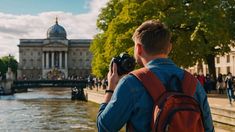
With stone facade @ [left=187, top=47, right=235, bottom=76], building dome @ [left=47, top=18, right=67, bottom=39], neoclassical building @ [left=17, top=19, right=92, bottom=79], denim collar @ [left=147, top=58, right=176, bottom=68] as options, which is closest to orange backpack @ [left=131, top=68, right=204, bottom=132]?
denim collar @ [left=147, top=58, right=176, bottom=68]

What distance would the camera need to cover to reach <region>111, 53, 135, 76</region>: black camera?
441 cm

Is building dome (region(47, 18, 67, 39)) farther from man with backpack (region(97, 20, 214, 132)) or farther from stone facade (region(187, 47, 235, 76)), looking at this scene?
man with backpack (region(97, 20, 214, 132))

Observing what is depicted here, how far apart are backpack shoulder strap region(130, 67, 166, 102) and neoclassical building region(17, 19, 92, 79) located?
181m

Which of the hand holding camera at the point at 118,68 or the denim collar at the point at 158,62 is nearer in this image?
the denim collar at the point at 158,62

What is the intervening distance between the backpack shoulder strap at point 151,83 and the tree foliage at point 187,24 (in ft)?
106

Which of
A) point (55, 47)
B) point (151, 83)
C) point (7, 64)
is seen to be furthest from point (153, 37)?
point (7, 64)

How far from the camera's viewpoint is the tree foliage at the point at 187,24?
36.3 m

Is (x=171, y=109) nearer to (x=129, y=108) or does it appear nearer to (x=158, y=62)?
(x=129, y=108)

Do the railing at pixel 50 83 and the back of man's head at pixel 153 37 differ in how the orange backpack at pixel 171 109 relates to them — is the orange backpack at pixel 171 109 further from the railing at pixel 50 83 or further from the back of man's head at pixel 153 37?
the railing at pixel 50 83

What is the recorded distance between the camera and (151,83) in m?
3.86

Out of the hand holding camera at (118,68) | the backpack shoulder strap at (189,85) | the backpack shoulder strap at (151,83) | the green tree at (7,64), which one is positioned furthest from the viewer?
the green tree at (7,64)

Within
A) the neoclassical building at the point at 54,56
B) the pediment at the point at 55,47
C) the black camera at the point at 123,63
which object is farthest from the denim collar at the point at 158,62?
the pediment at the point at 55,47

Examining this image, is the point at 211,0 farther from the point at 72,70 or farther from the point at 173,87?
the point at 72,70

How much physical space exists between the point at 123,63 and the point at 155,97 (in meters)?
0.71
